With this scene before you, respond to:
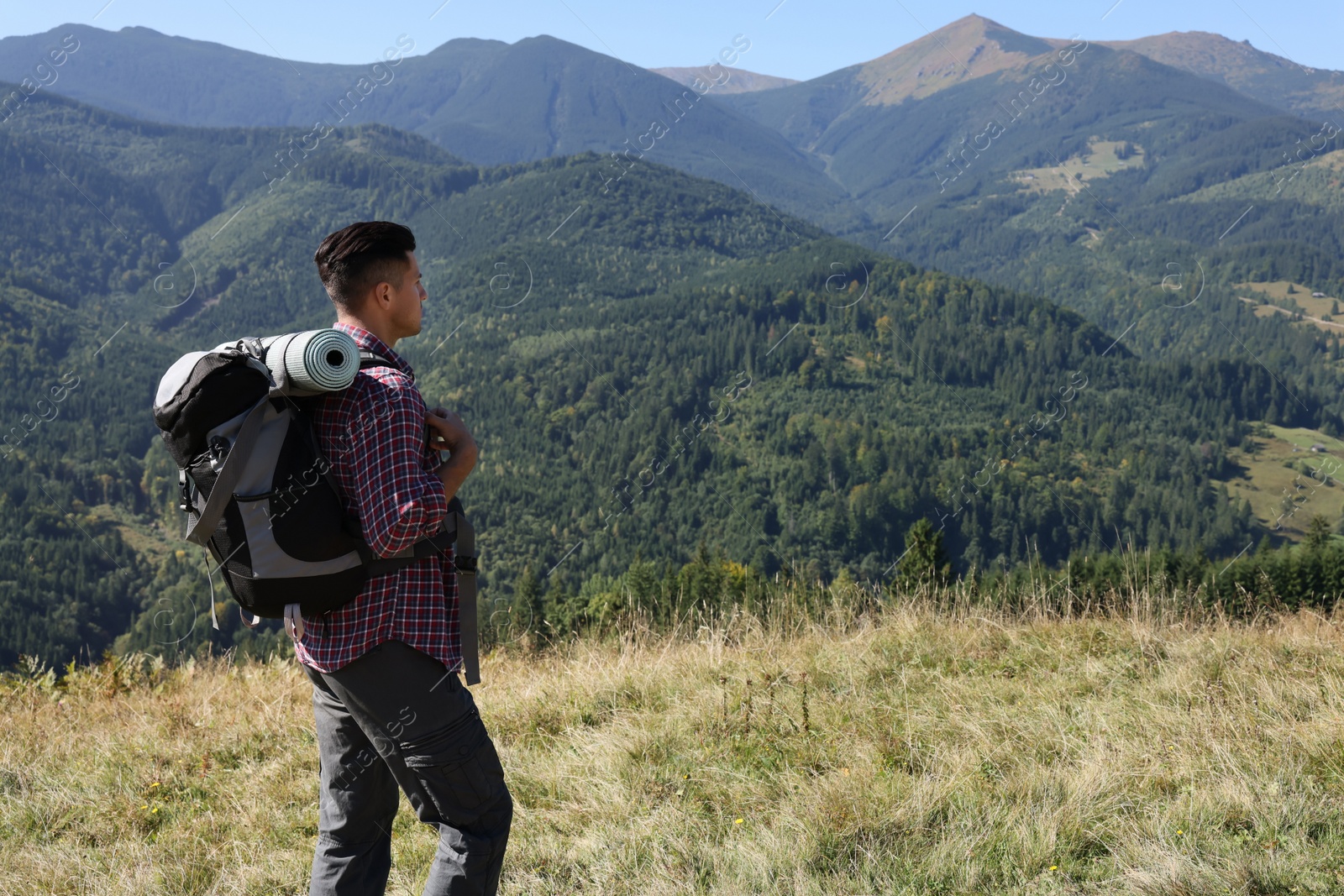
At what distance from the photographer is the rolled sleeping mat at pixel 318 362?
2006 millimetres

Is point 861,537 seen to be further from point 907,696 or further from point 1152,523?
point 907,696

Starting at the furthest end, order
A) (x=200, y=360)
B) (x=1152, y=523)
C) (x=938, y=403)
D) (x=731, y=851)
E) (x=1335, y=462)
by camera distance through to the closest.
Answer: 1. (x=938, y=403)
2. (x=1335, y=462)
3. (x=1152, y=523)
4. (x=731, y=851)
5. (x=200, y=360)

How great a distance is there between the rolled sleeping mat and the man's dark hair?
0.29 m

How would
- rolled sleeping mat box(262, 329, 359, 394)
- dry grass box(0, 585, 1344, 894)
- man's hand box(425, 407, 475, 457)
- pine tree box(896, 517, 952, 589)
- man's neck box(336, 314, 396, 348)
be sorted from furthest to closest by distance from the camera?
1. pine tree box(896, 517, 952, 589)
2. dry grass box(0, 585, 1344, 894)
3. man's neck box(336, 314, 396, 348)
4. man's hand box(425, 407, 475, 457)
5. rolled sleeping mat box(262, 329, 359, 394)

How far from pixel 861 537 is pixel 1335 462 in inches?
2729

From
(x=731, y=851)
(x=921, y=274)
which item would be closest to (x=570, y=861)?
(x=731, y=851)

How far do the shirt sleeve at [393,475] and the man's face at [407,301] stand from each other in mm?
294

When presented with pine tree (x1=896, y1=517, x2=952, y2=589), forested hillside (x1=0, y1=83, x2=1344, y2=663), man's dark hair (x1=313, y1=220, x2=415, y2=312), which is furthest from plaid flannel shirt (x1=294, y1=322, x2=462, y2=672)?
forested hillside (x1=0, y1=83, x2=1344, y2=663)

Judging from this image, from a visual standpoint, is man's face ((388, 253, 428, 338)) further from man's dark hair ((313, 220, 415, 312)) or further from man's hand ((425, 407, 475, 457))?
man's hand ((425, 407, 475, 457))

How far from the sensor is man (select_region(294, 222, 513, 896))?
2.12m

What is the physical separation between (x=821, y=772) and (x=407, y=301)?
2539 millimetres

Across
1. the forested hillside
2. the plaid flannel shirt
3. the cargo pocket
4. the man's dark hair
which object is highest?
the man's dark hair

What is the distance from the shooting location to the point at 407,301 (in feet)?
7.91

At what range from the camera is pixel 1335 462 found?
118 metres
